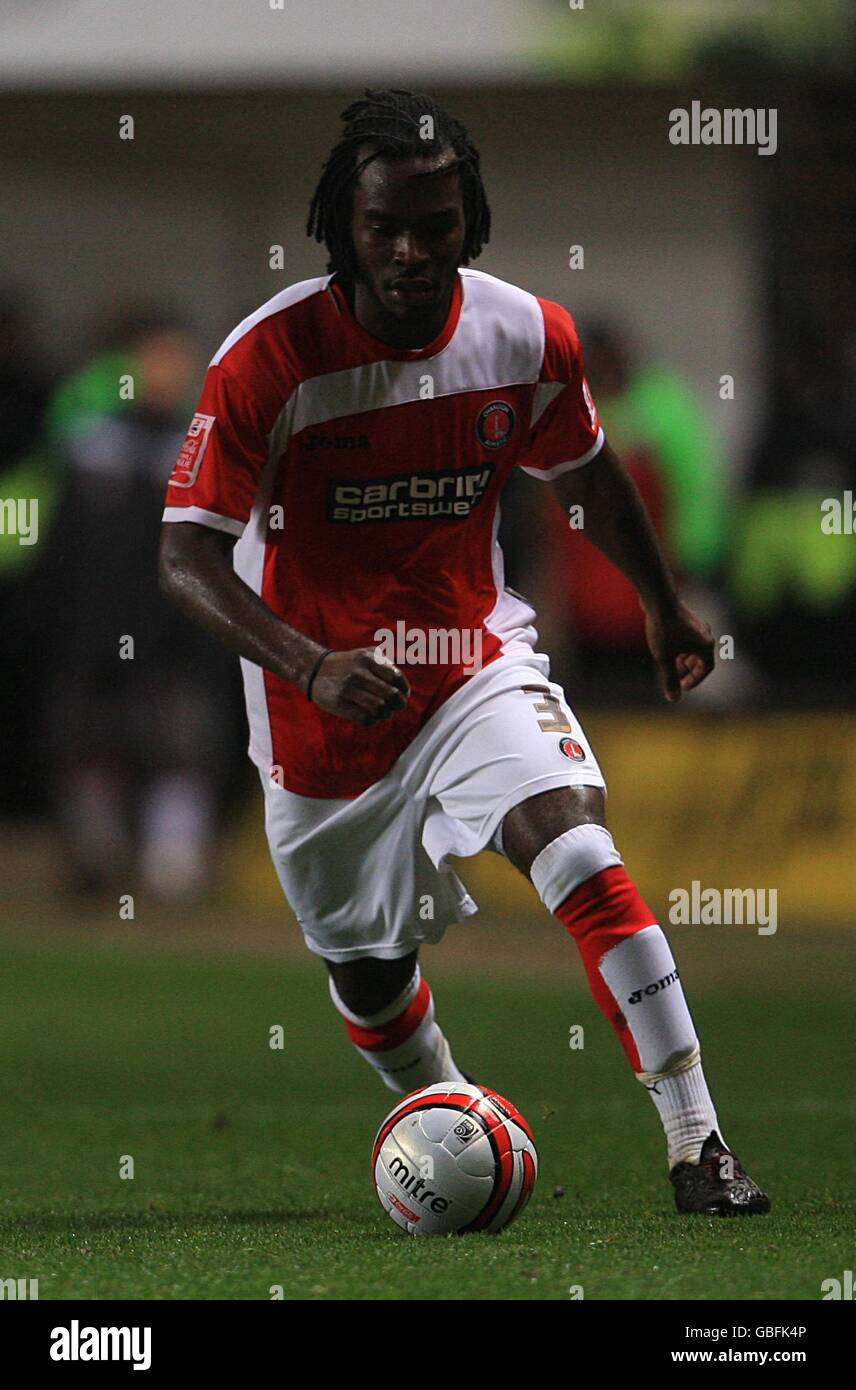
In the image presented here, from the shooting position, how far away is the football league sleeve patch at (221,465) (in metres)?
5.80

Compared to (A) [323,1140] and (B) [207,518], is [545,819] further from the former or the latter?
(A) [323,1140]

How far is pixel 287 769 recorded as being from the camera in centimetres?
636

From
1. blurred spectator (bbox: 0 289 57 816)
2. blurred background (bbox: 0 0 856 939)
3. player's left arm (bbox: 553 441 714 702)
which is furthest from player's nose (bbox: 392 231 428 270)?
blurred spectator (bbox: 0 289 57 816)

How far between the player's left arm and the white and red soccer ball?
1295 millimetres

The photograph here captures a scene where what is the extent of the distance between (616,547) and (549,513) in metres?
7.42

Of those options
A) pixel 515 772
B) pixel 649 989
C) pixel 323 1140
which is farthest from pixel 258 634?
pixel 323 1140

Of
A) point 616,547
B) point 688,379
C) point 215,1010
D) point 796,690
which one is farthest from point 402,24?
point 616,547

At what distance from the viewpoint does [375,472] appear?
19.7 feet

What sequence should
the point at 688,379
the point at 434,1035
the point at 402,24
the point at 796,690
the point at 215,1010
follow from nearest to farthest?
1. the point at 434,1035
2. the point at 215,1010
3. the point at 796,690
4. the point at 402,24
5. the point at 688,379

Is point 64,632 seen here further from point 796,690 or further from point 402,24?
point 402,24

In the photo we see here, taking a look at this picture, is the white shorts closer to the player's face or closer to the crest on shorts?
the crest on shorts

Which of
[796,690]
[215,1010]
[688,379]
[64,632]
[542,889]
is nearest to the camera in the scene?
[542,889]

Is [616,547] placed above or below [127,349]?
below

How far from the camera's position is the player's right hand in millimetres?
5352
